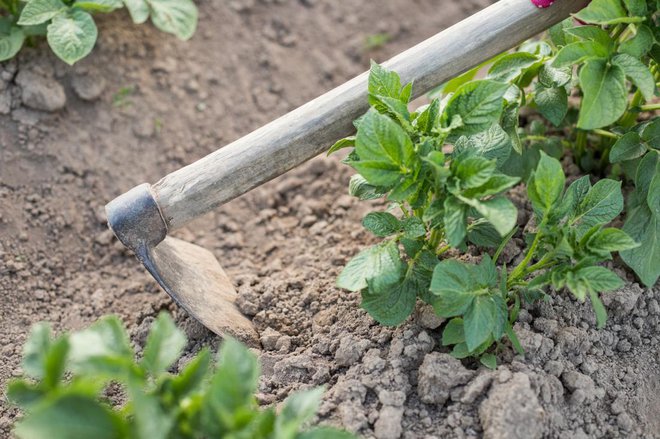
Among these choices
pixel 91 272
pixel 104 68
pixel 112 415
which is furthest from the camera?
pixel 104 68

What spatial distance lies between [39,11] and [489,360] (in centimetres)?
195

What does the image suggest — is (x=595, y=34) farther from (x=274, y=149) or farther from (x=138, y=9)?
(x=138, y=9)

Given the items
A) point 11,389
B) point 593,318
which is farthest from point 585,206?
point 11,389

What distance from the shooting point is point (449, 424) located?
189 cm

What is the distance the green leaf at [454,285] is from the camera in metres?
1.83

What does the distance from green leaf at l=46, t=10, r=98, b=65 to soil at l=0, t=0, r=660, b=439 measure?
30cm

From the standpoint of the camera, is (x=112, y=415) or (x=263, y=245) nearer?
(x=112, y=415)

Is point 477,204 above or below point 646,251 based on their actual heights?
above

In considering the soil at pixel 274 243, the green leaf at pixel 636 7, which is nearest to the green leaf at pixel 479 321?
the soil at pixel 274 243

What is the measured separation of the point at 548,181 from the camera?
1.85m

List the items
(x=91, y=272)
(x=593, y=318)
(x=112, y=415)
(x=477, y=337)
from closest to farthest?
(x=112, y=415)
(x=477, y=337)
(x=593, y=318)
(x=91, y=272)

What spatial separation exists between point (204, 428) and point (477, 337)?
72cm

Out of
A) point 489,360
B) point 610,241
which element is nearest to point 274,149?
point 489,360

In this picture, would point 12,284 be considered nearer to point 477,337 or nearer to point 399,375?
point 399,375
